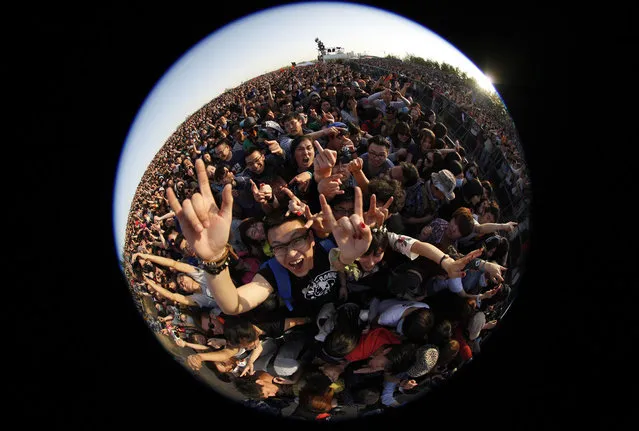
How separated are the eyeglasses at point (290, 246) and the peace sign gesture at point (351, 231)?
19 centimetres

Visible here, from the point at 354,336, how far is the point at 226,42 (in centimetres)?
215

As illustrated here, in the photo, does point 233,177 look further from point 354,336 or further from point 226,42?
point 354,336

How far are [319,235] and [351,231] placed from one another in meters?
0.22

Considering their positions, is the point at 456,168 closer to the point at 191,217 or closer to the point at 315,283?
the point at 315,283

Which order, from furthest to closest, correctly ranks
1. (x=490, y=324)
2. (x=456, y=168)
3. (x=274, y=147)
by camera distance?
(x=490, y=324)
(x=456, y=168)
(x=274, y=147)

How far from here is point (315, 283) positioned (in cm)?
220

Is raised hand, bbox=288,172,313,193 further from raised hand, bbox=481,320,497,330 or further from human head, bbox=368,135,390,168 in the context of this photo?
raised hand, bbox=481,320,497,330

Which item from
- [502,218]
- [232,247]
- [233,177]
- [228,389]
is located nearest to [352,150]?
[233,177]

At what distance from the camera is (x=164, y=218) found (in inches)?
91.4

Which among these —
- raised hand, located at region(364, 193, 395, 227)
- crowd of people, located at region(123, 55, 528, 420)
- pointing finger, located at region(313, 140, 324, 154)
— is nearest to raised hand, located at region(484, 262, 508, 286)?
crowd of people, located at region(123, 55, 528, 420)

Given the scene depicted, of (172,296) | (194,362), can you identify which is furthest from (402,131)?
(194,362)

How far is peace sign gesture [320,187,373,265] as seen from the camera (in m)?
2.07

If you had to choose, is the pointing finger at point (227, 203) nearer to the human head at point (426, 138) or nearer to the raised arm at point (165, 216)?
the raised arm at point (165, 216)

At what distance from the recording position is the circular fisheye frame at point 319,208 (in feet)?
7.14
